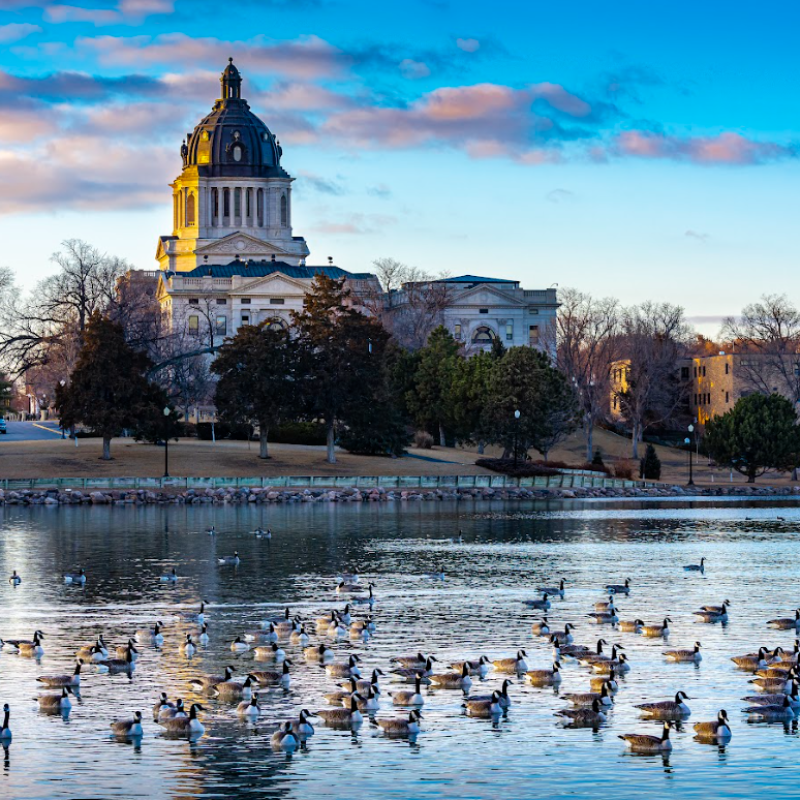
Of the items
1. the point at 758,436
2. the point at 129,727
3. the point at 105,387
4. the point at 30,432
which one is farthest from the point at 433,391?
the point at 129,727

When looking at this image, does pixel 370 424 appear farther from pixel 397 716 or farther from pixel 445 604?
pixel 397 716

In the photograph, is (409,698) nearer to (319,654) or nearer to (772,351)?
(319,654)

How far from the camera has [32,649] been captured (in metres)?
31.7

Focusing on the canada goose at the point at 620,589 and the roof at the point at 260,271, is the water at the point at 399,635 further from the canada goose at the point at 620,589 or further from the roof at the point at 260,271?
the roof at the point at 260,271

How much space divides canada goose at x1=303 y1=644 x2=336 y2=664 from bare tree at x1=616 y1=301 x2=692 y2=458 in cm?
9329

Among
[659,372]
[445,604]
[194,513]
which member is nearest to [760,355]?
[659,372]

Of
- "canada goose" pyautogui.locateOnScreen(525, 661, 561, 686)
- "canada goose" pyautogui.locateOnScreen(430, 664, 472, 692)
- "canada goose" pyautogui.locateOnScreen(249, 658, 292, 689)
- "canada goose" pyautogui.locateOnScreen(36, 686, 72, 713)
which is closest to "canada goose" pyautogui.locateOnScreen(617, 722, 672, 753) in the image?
"canada goose" pyautogui.locateOnScreen(430, 664, 472, 692)

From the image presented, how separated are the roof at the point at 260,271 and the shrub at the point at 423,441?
5980cm

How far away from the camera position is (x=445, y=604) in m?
40.5

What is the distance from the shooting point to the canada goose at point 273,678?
94.4 feet

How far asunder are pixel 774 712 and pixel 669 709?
1769 mm

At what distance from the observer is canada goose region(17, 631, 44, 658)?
3156 cm

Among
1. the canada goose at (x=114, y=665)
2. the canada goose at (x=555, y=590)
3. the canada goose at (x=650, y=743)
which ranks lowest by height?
the canada goose at (x=650, y=743)

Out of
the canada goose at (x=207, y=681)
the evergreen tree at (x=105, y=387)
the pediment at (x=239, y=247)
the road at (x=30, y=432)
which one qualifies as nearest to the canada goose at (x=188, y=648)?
the canada goose at (x=207, y=681)
